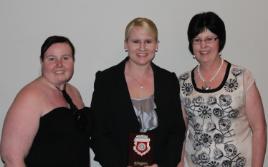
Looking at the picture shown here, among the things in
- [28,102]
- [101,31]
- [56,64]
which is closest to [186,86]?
[101,31]

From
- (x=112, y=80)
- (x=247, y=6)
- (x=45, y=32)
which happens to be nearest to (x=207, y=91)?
(x=112, y=80)

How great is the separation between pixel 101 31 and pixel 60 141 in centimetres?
92

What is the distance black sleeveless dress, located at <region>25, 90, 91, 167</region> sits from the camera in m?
1.73

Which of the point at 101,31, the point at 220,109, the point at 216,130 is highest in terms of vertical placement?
the point at 101,31

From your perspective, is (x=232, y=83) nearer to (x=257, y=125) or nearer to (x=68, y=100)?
(x=257, y=125)

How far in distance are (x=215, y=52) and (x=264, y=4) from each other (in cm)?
71

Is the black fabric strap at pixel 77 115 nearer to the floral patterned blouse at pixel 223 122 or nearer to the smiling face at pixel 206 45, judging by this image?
the floral patterned blouse at pixel 223 122

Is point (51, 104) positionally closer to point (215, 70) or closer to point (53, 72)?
point (53, 72)

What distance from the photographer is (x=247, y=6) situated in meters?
2.48

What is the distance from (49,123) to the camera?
5.68ft

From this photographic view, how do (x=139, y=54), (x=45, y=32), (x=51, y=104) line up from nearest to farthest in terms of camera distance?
(x=51, y=104), (x=139, y=54), (x=45, y=32)

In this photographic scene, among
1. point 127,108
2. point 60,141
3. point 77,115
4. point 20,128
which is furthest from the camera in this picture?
point 127,108

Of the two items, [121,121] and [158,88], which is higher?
[158,88]

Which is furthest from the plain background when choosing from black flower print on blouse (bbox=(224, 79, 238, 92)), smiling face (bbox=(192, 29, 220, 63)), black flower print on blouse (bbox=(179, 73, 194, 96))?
black flower print on blouse (bbox=(224, 79, 238, 92))
